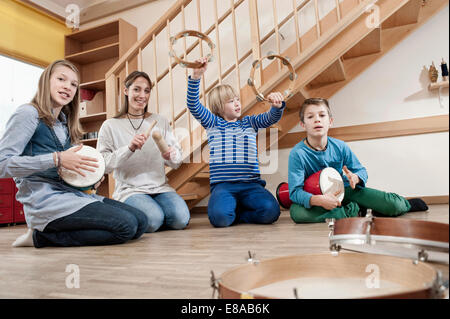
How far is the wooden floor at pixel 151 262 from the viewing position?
645 mm

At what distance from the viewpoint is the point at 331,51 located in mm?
1975

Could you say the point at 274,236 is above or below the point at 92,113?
below

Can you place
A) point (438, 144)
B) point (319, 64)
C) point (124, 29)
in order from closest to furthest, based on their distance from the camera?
point (438, 144)
point (319, 64)
point (124, 29)

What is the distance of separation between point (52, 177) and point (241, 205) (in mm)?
913

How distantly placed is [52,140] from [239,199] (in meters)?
0.93

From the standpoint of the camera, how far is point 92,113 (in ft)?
11.5

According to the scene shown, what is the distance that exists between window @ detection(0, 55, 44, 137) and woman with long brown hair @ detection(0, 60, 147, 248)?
1839mm

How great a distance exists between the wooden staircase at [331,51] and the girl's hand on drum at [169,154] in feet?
1.50

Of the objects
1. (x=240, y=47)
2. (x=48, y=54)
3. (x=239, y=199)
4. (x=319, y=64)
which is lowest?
(x=239, y=199)

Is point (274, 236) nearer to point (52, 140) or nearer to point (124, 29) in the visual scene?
point (52, 140)

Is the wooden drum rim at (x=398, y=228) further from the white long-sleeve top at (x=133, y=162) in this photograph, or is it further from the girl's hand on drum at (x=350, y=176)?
the white long-sleeve top at (x=133, y=162)

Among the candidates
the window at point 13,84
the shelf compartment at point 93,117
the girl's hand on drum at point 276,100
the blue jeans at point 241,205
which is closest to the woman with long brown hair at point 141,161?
the blue jeans at point 241,205

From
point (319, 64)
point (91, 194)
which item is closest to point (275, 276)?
point (91, 194)

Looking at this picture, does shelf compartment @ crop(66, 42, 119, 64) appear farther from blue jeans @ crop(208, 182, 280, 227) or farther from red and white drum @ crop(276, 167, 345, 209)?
red and white drum @ crop(276, 167, 345, 209)
